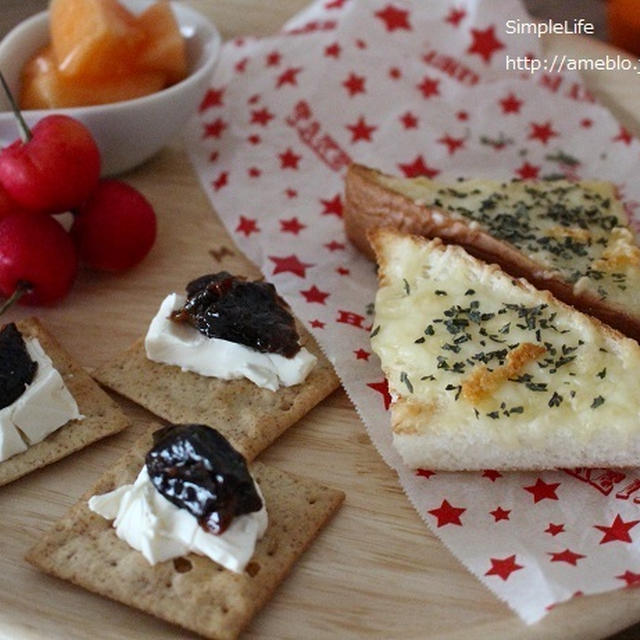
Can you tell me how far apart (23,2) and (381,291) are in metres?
2.44

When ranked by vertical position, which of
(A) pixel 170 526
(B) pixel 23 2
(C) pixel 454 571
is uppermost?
(B) pixel 23 2

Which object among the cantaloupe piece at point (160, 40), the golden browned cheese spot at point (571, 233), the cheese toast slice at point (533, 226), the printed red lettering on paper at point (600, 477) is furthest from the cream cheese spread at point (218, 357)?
the cantaloupe piece at point (160, 40)

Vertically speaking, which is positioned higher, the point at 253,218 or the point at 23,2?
the point at 23,2

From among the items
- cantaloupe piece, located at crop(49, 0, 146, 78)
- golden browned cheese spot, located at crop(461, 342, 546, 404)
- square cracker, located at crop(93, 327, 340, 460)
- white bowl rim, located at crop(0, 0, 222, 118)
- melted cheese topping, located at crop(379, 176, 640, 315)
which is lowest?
square cracker, located at crop(93, 327, 340, 460)

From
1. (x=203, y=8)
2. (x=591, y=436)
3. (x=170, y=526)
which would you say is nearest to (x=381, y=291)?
(x=591, y=436)

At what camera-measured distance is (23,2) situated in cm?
446

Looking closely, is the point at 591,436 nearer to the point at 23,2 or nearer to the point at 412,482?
the point at 412,482

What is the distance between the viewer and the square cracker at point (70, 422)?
2801 millimetres

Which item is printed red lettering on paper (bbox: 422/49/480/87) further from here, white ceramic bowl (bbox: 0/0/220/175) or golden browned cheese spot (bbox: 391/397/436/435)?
golden browned cheese spot (bbox: 391/397/436/435)

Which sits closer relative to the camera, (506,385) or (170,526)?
(170,526)

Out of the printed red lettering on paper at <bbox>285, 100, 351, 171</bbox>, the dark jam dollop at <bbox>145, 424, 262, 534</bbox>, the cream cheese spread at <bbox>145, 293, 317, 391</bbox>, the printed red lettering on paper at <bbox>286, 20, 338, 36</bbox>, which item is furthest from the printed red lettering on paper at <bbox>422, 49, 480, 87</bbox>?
the dark jam dollop at <bbox>145, 424, 262, 534</bbox>

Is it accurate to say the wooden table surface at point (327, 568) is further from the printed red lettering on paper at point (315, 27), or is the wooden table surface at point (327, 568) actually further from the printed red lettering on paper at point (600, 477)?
the printed red lettering on paper at point (315, 27)

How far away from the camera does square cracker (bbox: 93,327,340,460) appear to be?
2916 mm

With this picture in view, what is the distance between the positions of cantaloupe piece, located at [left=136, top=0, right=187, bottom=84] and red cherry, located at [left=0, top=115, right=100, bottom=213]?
24.3 inches
